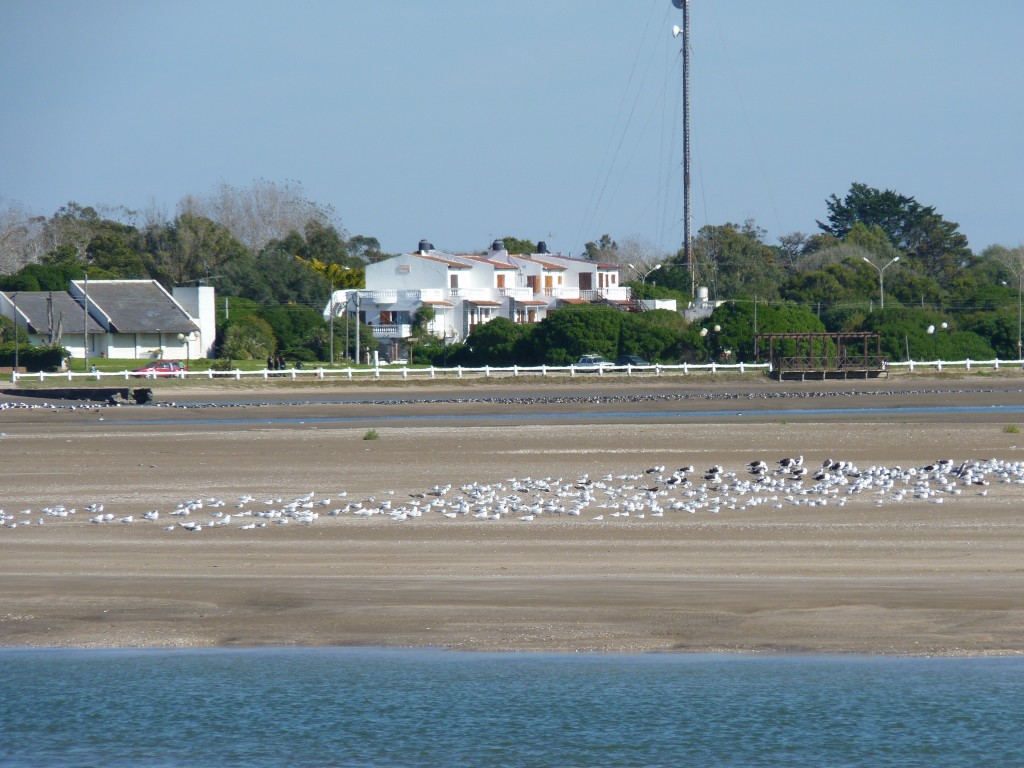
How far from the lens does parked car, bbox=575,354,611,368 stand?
202 ft

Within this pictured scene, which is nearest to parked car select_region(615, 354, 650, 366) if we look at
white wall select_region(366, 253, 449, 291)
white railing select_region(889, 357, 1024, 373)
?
white railing select_region(889, 357, 1024, 373)

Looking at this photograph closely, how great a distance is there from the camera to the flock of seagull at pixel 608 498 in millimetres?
17391

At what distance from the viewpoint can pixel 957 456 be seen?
945 inches

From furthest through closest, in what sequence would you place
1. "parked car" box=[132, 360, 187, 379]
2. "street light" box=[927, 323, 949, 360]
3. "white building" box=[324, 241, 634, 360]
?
"white building" box=[324, 241, 634, 360], "street light" box=[927, 323, 949, 360], "parked car" box=[132, 360, 187, 379]

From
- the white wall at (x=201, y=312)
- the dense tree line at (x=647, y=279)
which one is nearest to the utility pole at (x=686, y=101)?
the dense tree line at (x=647, y=279)

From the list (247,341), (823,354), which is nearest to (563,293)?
(247,341)

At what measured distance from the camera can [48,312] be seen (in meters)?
72.1

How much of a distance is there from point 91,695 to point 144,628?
36.7 inches

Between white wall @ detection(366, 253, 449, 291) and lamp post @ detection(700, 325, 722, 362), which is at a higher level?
white wall @ detection(366, 253, 449, 291)

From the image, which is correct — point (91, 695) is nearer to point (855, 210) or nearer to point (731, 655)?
point (731, 655)

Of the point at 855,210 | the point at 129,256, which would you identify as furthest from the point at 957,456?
the point at 855,210

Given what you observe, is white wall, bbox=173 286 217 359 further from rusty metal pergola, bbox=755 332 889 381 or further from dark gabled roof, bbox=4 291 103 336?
rusty metal pergola, bbox=755 332 889 381

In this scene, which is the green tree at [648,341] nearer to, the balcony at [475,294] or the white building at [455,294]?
the white building at [455,294]

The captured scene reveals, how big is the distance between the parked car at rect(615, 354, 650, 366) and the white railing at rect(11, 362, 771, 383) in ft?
9.92
